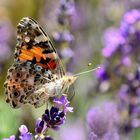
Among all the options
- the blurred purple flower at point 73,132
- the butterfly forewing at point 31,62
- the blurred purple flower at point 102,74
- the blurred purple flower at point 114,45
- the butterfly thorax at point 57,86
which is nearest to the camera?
the butterfly thorax at point 57,86

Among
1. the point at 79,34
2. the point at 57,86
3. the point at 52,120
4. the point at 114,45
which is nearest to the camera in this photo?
the point at 52,120

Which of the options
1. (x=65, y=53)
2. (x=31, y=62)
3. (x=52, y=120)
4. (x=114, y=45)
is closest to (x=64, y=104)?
(x=52, y=120)

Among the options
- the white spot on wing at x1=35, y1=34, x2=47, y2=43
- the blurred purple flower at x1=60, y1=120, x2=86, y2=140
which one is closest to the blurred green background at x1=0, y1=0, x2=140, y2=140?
the blurred purple flower at x1=60, y1=120, x2=86, y2=140

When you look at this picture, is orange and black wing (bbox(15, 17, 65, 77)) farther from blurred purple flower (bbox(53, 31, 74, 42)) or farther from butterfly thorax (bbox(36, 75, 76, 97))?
→ blurred purple flower (bbox(53, 31, 74, 42))

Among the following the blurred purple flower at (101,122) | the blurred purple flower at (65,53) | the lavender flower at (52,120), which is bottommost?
the lavender flower at (52,120)

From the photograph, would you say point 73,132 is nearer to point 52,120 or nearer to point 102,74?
point 102,74

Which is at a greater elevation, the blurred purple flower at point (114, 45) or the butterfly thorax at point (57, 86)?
the blurred purple flower at point (114, 45)

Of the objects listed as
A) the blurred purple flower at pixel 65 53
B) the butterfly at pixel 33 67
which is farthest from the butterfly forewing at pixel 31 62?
the blurred purple flower at pixel 65 53

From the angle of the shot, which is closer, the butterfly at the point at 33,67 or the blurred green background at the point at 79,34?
the butterfly at the point at 33,67

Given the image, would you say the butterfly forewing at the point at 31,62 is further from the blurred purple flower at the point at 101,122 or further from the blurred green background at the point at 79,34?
the blurred green background at the point at 79,34
